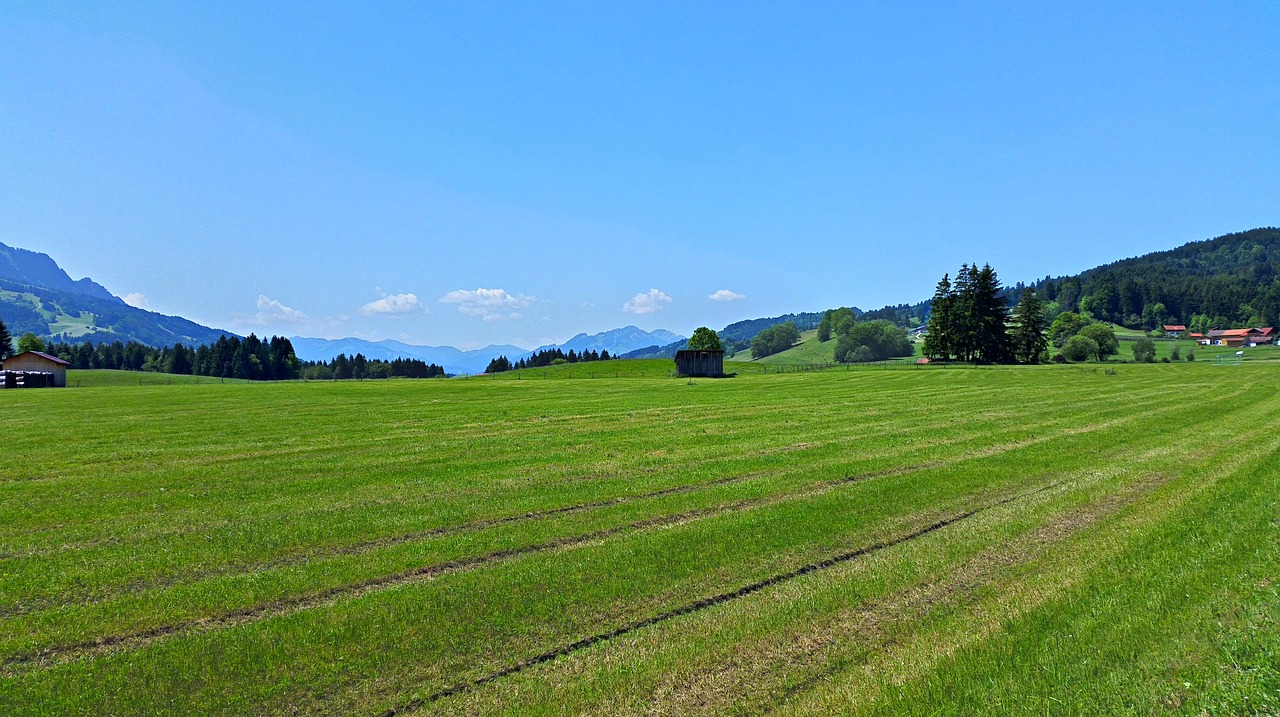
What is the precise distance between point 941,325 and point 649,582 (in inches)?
3826

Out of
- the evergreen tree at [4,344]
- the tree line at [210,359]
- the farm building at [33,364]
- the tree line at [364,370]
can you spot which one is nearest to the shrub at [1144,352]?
the tree line at [364,370]

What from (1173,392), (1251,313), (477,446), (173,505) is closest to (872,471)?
(477,446)

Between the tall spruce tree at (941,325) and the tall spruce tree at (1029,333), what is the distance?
31.3 feet

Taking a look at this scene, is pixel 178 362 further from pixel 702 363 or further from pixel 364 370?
pixel 702 363

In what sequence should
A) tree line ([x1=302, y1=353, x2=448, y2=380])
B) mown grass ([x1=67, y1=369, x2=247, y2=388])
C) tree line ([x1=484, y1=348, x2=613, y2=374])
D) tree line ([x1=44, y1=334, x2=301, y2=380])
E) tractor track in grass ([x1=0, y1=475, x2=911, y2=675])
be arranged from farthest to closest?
tree line ([x1=484, y1=348, x2=613, y2=374])
tree line ([x1=302, y1=353, x2=448, y2=380])
tree line ([x1=44, y1=334, x2=301, y2=380])
mown grass ([x1=67, y1=369, x2=247, y2=388])
tractor track in grass ([x1=0, y1=475, x2=911, y2=675])

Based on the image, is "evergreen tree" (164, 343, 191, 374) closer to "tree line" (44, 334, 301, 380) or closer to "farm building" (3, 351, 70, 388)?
"tree line" (44, 334, 301, 380)

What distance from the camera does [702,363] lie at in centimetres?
9119

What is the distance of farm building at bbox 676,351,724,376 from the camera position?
90.9 meters

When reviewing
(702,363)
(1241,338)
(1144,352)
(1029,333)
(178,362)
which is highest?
(178,362)

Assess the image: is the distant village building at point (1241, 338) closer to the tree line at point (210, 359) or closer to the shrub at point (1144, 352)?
the shrub at point (1144, 352)

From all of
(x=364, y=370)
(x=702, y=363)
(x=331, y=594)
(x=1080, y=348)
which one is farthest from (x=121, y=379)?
(x=1080, y=348)

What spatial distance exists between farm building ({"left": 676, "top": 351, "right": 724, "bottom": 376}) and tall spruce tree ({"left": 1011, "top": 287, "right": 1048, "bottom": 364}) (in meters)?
44.0

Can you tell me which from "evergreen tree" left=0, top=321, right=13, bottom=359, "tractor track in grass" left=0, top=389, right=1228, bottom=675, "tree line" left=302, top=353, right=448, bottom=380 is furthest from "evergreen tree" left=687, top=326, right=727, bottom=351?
"evergreen tree" left=0, top=321, right=13, bottom=359

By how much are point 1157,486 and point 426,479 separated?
14.8 metres
